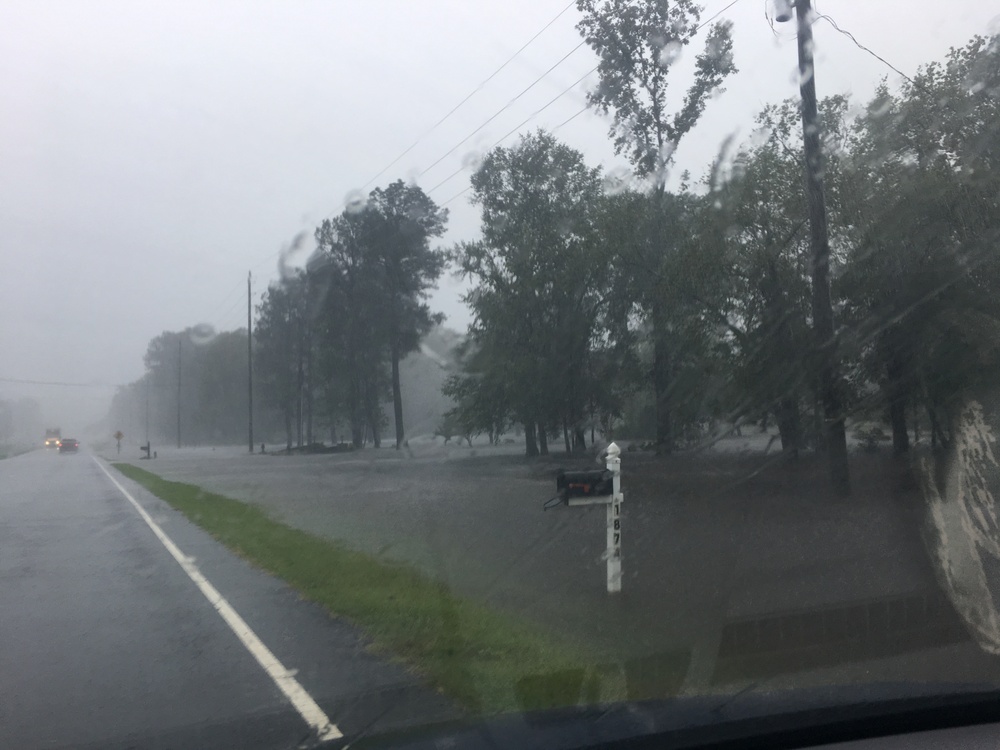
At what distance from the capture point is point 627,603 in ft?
30.4

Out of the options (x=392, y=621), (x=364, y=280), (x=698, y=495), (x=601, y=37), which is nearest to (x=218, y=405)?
(x=364, y=280)

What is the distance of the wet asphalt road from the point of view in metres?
5.94

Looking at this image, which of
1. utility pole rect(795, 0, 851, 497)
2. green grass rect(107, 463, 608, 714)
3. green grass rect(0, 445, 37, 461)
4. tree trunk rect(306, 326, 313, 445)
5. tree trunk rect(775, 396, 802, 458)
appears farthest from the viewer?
green grass rect(0, 445, 37, 461)

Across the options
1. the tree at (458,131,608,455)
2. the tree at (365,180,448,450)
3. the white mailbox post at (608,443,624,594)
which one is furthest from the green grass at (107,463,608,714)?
the tree at (365,180,448,450)

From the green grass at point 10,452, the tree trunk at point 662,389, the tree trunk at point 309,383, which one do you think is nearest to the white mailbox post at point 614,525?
the tree trunk at point 662,389

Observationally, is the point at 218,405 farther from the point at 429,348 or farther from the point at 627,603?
the point at 627,603

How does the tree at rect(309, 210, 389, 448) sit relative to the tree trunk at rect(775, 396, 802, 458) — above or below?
above

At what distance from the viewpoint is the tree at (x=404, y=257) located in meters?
45.0

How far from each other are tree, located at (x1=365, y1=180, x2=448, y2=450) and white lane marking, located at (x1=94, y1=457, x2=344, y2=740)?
3211 cm

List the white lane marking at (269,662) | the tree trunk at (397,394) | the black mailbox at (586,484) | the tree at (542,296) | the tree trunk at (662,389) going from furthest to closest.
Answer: the tree trunk at (397,394) → the tree at (542,296) → the tree trunk at (662,389) → the black mailbox at (586,484) → the white lane marking at (269,662)

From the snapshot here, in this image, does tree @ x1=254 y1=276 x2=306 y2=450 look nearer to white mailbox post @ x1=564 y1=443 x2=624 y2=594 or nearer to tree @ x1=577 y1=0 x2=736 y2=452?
tree @ x1=577 y1=0 x2=736 y2=452

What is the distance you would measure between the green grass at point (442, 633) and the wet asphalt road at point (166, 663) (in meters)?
0.26

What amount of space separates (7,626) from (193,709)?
3940 mm

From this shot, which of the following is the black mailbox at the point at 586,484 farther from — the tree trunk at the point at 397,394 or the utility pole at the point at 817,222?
the tree trunk at the point at 397,394
